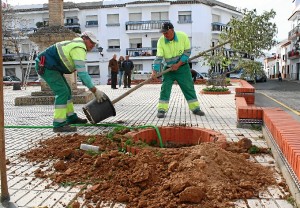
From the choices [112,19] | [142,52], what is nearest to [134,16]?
[112,19]

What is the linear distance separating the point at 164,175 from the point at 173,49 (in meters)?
3.93

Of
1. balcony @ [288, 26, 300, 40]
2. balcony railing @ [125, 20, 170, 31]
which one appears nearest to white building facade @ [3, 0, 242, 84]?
balcony railing @ [125, 20, 170, 31]

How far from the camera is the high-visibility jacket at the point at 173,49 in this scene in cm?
661

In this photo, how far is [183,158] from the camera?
135 inches

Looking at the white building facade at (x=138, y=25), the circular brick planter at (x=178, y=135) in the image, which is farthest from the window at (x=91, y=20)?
the circular brick planter at (x=178, y=135)

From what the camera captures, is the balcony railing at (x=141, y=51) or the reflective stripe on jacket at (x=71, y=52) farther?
the balcony railing at (x=141, y=51)

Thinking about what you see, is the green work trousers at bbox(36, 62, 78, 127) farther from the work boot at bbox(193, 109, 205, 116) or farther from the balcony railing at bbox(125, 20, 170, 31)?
the balcony railing at bbox(125, 20, 170, 31)

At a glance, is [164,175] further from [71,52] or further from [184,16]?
[184,16]

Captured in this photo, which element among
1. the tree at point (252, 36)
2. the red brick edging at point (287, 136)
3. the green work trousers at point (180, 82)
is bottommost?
the red brick edging at point (287, 136)

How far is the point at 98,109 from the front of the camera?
5.49 metres

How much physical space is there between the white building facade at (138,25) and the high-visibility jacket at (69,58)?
109 ft

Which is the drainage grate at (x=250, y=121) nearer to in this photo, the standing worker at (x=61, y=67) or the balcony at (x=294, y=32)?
the standing worker at (x=61, y=67)

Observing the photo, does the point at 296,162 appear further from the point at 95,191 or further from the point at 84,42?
the point at 84,42

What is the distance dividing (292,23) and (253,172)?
176ft
